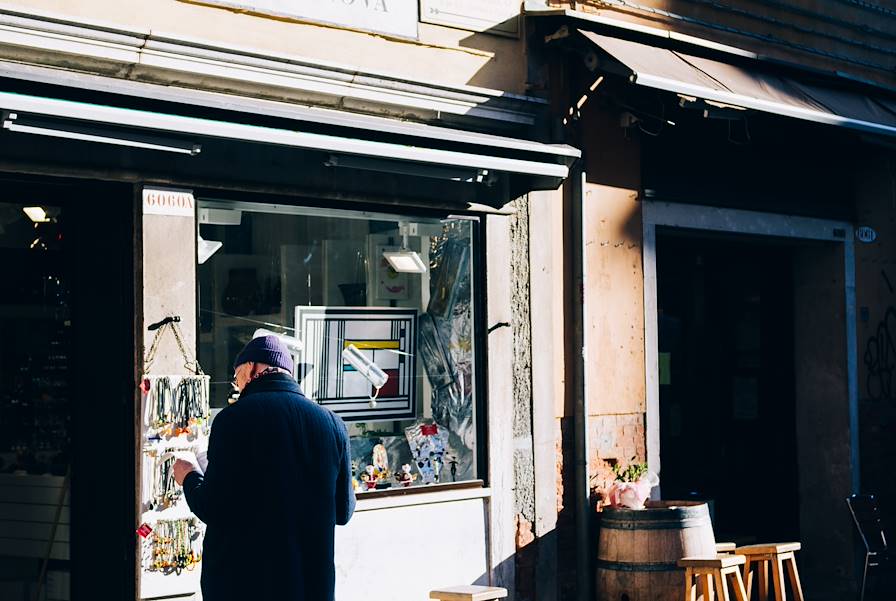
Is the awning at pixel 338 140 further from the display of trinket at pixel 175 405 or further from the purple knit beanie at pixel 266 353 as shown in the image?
the purple knit beanie at pixel 266 353

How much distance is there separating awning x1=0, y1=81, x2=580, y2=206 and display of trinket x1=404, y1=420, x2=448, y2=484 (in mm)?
1438

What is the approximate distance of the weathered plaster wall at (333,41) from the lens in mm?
6715

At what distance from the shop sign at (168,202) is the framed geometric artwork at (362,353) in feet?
3.11

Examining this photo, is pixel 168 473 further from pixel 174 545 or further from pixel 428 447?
pixel 428 447

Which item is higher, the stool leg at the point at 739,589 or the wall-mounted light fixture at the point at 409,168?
the wall-mounted light fixture at the point at 409,168

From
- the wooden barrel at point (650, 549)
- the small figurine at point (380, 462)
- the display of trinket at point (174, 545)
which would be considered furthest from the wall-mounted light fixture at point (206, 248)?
the wooden barrel at point (650, 549)

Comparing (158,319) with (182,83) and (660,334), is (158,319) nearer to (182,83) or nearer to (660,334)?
(182,83)

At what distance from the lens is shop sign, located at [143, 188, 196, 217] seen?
6.73m

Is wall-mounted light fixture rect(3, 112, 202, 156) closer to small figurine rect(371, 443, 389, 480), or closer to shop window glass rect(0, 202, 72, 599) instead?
shop window glass rect(0, 202, 72, 599)

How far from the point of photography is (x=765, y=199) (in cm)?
1001

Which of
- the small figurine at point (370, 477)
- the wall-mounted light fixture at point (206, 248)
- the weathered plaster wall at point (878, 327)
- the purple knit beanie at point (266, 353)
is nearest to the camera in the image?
the purple knit beanie at point (266, 353)

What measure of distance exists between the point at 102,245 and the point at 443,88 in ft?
7.70

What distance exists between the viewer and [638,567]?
8.08m

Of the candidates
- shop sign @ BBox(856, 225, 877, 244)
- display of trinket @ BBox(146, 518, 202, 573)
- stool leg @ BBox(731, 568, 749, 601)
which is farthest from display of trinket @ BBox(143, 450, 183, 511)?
shop sign @ BBox(856, 225, 877, 244)
